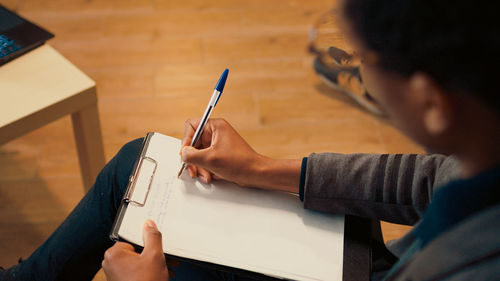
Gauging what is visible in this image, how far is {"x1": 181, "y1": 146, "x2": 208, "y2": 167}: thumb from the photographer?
0.78 meters

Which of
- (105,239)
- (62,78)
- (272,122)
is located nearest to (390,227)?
(272,122)

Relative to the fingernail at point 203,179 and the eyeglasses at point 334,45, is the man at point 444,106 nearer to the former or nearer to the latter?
the eyeglasses at point 334,45

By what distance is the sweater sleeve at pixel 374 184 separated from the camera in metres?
0.72

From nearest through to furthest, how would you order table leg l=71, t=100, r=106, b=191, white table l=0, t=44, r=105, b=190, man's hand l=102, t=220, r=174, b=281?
man's hand l=102, t=220, r=174, b=281 → white table l=0, t=44, r=105, b=190 → table leg l=71, t=100, r=106, b=191

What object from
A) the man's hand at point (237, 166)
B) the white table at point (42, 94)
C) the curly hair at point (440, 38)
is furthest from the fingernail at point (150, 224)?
the curly hair at point (440, 38)

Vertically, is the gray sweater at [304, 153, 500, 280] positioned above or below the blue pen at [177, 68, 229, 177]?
below

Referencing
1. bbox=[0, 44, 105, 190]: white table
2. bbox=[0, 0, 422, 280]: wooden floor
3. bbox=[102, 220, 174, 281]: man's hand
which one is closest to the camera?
bbox=[102, 220, 174, 281]: man's hand

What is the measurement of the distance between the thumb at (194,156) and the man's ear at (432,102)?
41cm

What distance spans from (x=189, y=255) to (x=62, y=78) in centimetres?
47

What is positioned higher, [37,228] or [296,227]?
[296,227]

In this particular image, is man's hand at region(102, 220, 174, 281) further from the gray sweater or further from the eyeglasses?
the eyeglasses

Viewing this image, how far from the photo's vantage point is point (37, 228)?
1323mm

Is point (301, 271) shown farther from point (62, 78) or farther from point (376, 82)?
point (62, 78)

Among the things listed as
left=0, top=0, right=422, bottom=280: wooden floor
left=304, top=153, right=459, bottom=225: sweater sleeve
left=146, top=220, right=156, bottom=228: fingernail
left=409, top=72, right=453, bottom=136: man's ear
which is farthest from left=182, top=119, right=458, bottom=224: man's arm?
left=0, top=0, right=422, bottom=280: wooden floor
